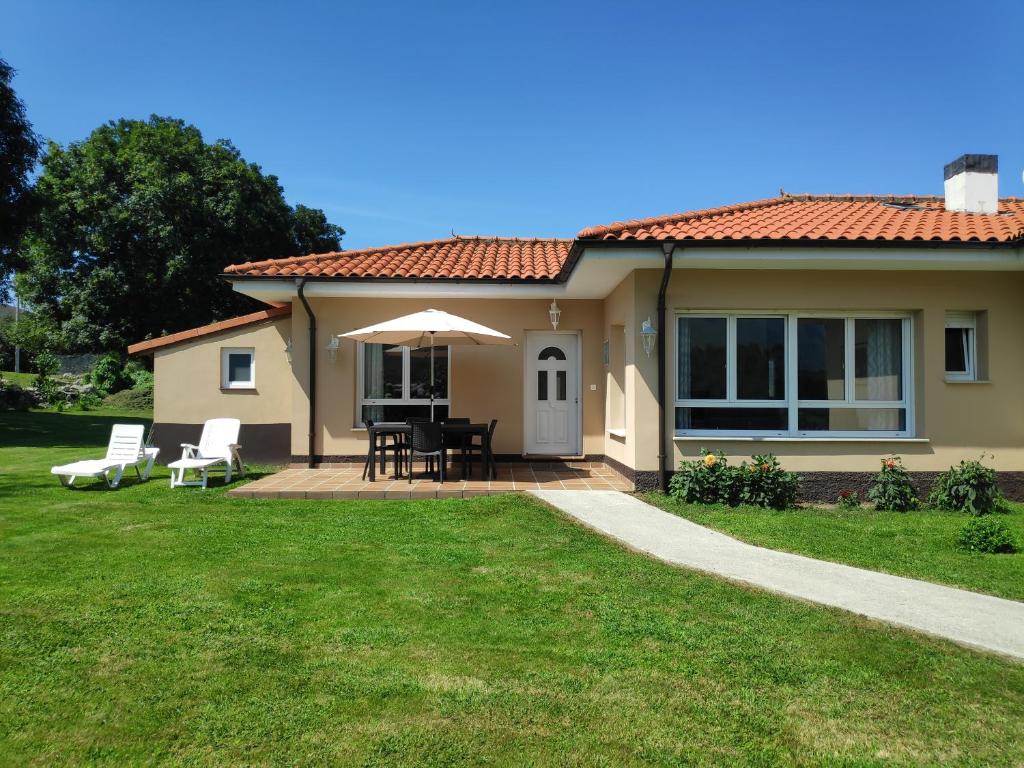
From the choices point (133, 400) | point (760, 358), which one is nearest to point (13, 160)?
point (133, 400)

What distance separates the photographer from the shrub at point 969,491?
794 cm

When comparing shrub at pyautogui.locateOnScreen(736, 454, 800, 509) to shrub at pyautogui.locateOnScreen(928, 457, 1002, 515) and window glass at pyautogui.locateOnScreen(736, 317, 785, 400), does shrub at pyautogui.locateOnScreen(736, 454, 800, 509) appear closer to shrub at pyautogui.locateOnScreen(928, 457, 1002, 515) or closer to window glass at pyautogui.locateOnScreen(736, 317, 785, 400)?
window glass at pyautogui.locateOnScreen(736, 317, 785, 400)

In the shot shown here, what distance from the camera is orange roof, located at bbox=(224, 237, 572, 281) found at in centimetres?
1068

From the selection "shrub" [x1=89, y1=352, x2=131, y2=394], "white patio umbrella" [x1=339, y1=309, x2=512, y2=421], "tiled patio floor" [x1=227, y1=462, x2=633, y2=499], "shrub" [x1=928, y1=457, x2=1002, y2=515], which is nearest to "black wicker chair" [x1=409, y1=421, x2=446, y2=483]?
"tiled patio floor" [x1=227, y1=462, x2=633, y2=499]

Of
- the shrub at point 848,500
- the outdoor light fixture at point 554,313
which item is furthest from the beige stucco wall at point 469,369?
the shrub at point 848,500

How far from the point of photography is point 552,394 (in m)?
11.9

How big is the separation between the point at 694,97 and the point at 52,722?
1302 cm

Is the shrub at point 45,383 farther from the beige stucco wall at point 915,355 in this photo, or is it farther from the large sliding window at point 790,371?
the large sliding window at point 790,371

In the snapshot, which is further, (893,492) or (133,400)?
(133,400)

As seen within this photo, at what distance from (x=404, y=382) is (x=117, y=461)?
15.8 ft

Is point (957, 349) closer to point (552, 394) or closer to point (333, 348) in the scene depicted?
point (552, 394)

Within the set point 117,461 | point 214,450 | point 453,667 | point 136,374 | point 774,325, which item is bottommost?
point 453,667

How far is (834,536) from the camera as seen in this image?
657cm

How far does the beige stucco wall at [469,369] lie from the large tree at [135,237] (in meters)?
17.1
